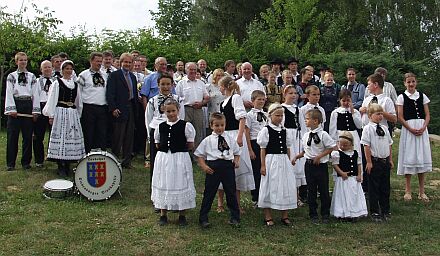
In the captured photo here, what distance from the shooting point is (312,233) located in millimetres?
6883

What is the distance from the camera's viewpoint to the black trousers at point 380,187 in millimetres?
7656

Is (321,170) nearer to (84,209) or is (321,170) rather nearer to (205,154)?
(205,154)

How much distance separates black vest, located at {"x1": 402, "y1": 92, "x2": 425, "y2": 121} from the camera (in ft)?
28.9

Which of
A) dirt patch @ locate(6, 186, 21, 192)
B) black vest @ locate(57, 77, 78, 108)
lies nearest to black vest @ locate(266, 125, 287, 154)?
black vest @ locate(57, 77, 78, 108)

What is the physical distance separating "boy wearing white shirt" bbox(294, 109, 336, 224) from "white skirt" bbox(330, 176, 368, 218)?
0.17 m

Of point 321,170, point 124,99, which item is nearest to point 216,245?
point 321,170

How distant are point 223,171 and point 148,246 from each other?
138 centimetres

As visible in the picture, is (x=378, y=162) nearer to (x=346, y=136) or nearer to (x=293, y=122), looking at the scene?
(x=346, y=136)

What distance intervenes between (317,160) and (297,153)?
0.71 m

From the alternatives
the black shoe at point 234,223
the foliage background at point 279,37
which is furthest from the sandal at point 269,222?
the foliage background at point 279,37

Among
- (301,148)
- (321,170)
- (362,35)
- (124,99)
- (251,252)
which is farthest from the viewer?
(362,35)

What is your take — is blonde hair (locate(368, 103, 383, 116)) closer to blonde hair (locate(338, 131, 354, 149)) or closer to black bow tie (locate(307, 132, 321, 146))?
blonde hair (locate(338, 131, 354, 149))

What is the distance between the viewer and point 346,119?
8.26 metres

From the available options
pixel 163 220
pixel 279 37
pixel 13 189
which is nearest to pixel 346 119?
pixel 163 220
